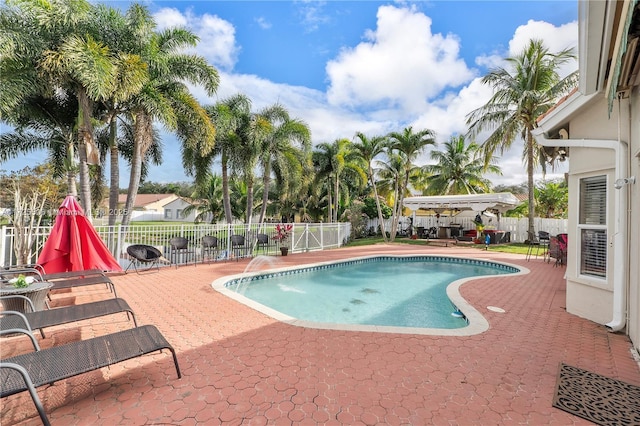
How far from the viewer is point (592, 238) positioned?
209 inches

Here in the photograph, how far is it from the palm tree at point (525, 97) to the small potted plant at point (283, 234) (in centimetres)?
1461

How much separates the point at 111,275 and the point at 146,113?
6599 mm

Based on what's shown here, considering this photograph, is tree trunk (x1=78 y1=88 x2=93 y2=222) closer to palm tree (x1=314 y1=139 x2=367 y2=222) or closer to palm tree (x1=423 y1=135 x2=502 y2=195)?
palm tree (x1=314 y1=139 x2=367 y2=222)

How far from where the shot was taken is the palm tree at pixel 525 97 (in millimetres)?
17172

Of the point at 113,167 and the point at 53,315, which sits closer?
the point at 53,315

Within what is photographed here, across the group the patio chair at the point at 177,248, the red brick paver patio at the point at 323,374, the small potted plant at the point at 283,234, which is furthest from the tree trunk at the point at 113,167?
the red brick paver patio at the point at 323,374

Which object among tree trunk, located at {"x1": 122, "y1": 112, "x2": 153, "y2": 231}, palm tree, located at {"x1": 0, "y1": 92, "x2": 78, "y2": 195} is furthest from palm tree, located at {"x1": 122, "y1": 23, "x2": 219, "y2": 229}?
palm tree, located at {"x1": 0, "y1": 92, "x2": 78, "y2": 195}

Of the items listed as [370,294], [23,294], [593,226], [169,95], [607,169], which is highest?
[169,95]

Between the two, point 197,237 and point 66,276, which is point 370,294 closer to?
point 197,237

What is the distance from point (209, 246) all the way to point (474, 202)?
49.3ft

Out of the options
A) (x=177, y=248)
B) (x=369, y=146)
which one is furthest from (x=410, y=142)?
(x=177, y=248)

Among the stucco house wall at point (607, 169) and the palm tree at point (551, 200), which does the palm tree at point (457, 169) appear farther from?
the stucco house wall at point (607, 169)

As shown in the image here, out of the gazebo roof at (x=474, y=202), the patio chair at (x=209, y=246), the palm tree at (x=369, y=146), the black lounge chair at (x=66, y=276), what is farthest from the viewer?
the palm tree at (x=369, y=146)

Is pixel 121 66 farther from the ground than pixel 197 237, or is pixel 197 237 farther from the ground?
pixel 121 66
